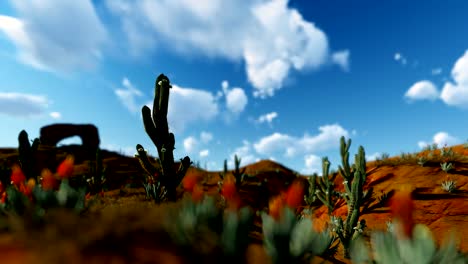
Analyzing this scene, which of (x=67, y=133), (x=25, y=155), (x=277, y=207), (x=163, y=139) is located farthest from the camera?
(x=67, y=133)

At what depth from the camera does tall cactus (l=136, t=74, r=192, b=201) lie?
9.25 metres

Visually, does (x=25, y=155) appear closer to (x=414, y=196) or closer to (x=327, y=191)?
(x=327, y=191)

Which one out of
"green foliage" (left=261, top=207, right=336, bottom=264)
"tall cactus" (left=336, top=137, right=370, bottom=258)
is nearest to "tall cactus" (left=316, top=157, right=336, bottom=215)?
"tall cactus" (left=336, top=137, right=370, bottom=258)

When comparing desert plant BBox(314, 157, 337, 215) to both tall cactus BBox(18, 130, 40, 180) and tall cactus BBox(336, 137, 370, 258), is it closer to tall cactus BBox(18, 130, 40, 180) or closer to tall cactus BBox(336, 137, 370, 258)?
tall cactus BBox(336, 137, 370, 258)

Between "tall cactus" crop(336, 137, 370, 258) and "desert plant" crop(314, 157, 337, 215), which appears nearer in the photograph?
"tall cactus" crop(336, 137, 370, 258)

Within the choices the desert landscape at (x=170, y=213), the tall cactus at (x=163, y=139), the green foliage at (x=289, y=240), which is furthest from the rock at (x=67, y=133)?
the green foliage at (x=289, y=240)

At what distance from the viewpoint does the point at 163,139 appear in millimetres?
9422

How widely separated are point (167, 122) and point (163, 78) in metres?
1.32

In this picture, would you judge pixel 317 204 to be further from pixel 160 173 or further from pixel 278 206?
pixel 278 206

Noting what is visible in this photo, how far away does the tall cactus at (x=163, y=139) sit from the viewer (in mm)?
9250

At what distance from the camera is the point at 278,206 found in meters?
3.31

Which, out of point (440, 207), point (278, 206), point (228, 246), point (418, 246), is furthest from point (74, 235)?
point (440, 207)

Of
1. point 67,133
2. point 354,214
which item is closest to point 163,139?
point 354,214

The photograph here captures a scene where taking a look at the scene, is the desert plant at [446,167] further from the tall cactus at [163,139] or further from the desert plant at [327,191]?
the tall cactus at [163,139]
